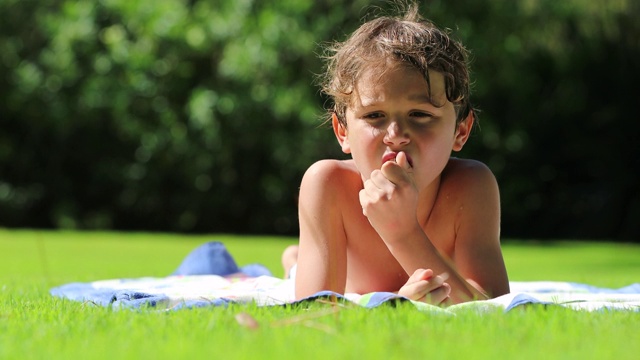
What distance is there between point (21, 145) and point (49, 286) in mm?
10186

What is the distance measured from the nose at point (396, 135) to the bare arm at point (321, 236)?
11.7 inches

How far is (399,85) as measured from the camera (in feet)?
9.60

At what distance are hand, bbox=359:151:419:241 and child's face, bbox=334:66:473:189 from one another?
8 cm

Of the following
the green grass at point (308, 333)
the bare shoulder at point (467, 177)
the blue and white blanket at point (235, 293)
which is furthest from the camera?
the bare shoulder at point (467, 177)

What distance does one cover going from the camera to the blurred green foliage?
1285cm

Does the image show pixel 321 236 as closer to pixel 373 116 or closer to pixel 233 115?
pixel 373 116

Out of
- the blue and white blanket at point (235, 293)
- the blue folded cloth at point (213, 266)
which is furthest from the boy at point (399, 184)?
the blue folded cloth at point (213, 266)

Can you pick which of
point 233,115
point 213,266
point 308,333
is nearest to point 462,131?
point 308,333

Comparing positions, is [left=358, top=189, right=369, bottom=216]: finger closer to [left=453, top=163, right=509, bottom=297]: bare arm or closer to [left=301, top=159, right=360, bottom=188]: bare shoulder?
[left=301, top=159, right=360, bottom=188]: bare shoulder

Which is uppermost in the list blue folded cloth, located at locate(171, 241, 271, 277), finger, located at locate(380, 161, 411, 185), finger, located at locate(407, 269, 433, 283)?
finger, located at locate(380, 161, 411, 185)

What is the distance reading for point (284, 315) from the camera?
2.37 metres

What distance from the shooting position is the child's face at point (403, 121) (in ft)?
9.57

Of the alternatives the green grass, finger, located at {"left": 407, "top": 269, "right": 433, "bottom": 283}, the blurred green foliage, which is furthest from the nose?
the blurred green foliage

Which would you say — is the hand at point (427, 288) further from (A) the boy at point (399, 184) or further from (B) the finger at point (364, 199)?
(B) the finger at point (364, 199)
